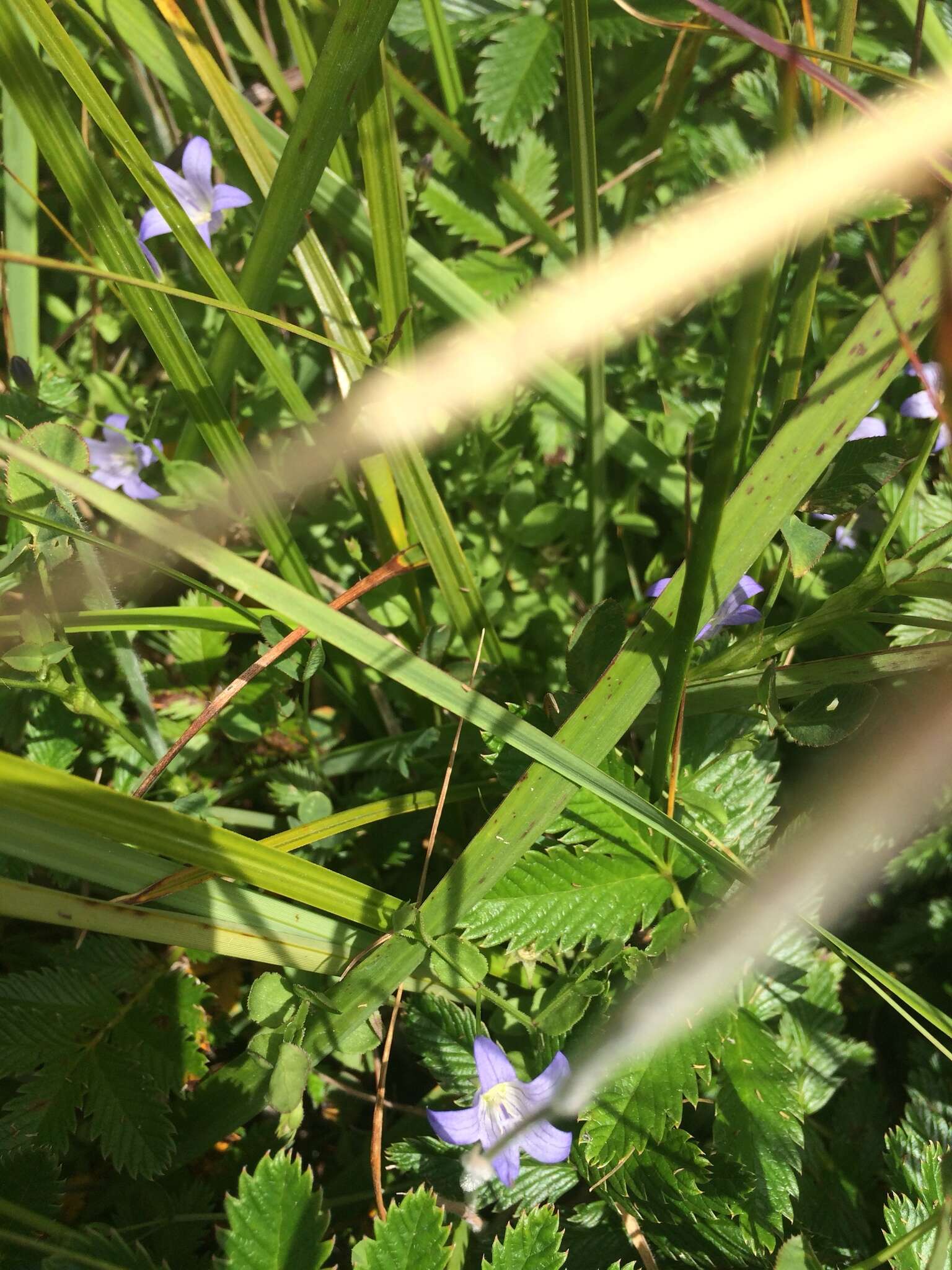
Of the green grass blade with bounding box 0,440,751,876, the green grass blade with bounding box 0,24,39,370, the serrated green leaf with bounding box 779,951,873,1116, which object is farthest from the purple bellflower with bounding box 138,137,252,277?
the serrated green leaf with bounding box 779,951,873,1116

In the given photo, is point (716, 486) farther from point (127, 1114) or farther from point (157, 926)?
point (127, 1114)

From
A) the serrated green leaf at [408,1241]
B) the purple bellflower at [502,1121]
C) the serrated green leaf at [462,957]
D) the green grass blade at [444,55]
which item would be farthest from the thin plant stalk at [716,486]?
the green grass blade at [444,55]

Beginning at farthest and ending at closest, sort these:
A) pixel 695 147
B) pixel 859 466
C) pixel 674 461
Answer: pixel 695 147, pixel 674 461, pixel 859 466

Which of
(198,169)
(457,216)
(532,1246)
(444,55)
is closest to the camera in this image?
(532,1246)

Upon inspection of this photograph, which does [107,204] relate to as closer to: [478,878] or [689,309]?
[478,878]

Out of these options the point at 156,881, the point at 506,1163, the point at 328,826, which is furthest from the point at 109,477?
the point at 506,1163

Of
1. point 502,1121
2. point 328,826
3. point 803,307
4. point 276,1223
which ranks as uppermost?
point 803,307

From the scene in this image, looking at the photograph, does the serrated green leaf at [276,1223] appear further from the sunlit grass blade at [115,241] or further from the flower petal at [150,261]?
the flower petal at [150,261]

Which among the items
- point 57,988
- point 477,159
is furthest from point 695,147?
point 57,988
